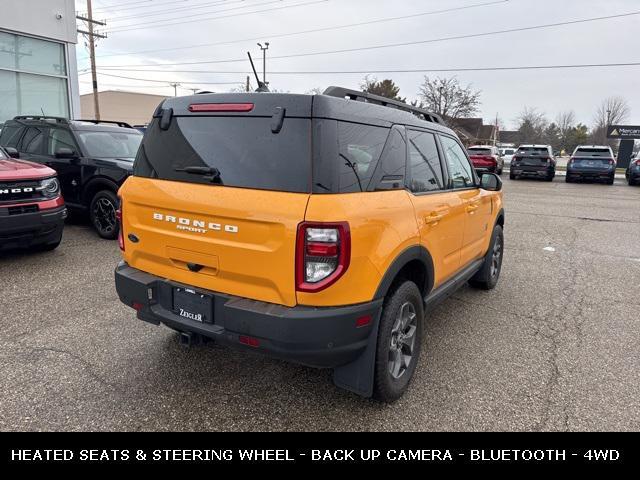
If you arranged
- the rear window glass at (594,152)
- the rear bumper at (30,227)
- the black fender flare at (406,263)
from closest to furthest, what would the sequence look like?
the black fender flare at (406,263) → the rear bumper at (30,227) → the rear window glass at (594,152)

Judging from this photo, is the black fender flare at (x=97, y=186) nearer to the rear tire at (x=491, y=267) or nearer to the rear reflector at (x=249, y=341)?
the rear reflector at (x=249, y=341)

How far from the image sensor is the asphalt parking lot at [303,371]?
2686 mm

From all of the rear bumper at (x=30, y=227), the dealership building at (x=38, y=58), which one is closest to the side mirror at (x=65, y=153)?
the rear bumper at (x=30, y=227)

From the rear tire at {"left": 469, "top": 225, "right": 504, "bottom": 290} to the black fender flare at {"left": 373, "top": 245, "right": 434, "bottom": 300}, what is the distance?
1962mm

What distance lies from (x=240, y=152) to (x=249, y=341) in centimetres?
106

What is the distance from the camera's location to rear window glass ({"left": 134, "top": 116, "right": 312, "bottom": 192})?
2.36 metres

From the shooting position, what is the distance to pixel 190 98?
2.83 m

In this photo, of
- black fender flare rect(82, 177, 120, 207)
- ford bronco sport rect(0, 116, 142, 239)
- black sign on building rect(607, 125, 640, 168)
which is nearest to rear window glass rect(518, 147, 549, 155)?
black sign on building rect(607, 125, 640, 168)

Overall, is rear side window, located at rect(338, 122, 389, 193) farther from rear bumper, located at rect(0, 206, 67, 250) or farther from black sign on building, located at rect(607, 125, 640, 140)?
black sign on building, located at rect(607, 125, 640, 140)

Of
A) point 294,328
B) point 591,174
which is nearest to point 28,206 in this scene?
point 294,328

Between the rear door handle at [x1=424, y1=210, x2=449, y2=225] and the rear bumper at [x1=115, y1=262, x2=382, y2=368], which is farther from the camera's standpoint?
the rear door handle at [x1=424, y1=210, x2=449, y2=225]

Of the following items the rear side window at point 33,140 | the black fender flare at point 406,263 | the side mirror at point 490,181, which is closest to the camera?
the black fender flare at point 406,263

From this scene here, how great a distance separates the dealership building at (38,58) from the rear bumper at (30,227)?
8932 millimetres
